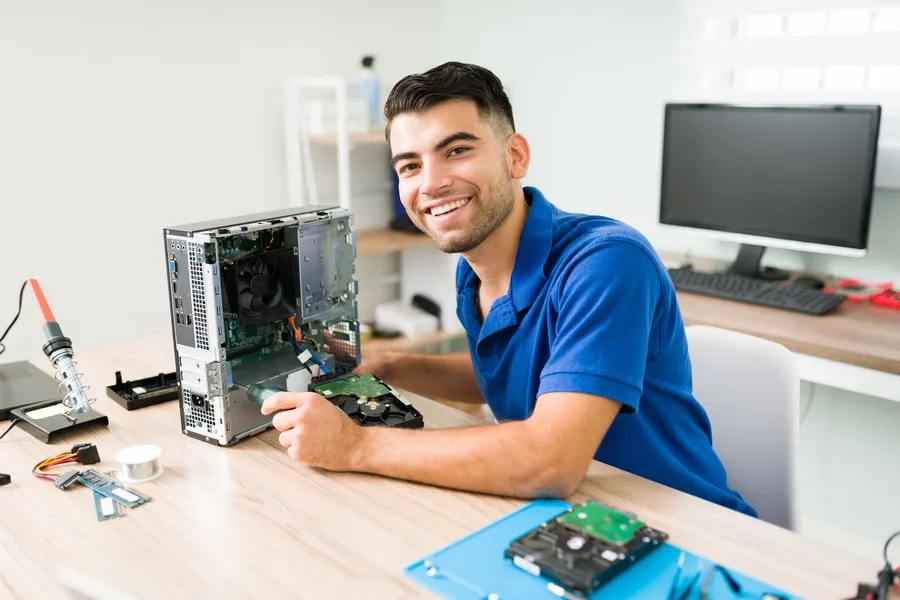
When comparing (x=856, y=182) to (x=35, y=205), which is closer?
(x=856, y=182)

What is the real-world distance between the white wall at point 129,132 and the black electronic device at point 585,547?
2.24 metres

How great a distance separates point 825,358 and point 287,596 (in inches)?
63.1

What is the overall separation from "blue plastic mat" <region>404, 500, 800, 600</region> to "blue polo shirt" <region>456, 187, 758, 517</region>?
253 mm

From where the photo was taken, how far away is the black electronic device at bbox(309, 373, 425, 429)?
138 centimetres

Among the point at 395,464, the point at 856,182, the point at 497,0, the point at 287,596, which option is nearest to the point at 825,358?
the point at 856,182

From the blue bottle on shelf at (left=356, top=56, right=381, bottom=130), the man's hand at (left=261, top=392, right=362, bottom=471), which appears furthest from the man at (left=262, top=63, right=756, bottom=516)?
the blue bottle on shelf at (left=356, top=56, right=381, bottom=130)

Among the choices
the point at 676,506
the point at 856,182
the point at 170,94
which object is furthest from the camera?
the point at 170,94

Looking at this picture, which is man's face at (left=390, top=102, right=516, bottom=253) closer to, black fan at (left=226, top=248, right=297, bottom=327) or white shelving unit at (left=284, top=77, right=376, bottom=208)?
black fan at (left=226, top=248, right=297, bottom=327)

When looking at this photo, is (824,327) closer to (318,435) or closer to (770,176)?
(770,176)

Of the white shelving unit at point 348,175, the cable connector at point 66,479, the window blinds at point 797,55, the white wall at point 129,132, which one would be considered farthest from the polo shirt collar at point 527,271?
the white wall at point 129,132

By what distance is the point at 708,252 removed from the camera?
2861 millimetres

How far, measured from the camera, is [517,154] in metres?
1.54

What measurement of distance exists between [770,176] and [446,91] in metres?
1.44

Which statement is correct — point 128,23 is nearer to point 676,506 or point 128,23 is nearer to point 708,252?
point 708,252
